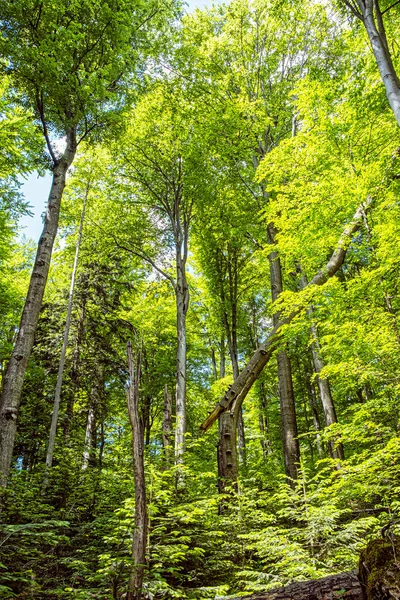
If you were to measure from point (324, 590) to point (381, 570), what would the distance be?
529mm

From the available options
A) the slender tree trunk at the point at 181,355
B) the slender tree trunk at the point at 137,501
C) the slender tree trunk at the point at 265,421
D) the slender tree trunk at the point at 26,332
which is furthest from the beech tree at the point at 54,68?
the slender tree trunk at the point at 265,421

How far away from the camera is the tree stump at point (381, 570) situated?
5.77ft

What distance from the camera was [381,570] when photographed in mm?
1870

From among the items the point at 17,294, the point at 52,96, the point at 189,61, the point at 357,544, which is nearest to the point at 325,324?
the point at 357,544

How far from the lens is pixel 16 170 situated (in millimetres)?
11445

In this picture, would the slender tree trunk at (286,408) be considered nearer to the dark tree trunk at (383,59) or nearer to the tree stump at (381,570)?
the dark tree trunk at (383,59)

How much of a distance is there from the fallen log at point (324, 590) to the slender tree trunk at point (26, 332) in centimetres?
389

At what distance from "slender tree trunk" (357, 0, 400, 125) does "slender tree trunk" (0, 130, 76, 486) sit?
5.44 m

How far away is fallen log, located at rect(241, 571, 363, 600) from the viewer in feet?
6.89

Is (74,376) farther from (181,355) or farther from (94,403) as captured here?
(181,355)

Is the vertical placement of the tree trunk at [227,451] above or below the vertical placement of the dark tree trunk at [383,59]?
below

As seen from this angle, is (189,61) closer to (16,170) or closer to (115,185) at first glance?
(115,185)

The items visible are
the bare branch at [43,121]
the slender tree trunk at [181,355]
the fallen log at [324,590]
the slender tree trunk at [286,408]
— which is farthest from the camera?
the slender tree trunk at [181,355]

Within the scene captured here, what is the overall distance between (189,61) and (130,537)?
14159mm
